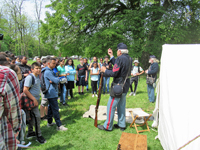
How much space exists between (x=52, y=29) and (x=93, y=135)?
35.8ft

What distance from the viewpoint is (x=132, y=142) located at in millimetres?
2924

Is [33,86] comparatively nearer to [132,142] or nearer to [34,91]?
[34,91]

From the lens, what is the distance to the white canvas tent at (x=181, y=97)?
6.60 ft

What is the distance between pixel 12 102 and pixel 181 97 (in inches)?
95.3

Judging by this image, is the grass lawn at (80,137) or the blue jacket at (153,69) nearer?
the grass lawn at (80,137)

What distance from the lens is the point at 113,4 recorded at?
42.2 ft

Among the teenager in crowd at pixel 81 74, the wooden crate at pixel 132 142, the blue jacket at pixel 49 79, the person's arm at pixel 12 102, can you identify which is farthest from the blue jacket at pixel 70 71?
the person's arm at pixel 12 102

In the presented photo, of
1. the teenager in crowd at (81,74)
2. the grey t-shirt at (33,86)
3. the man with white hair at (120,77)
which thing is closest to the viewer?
the grey t-shirt at (33,86)

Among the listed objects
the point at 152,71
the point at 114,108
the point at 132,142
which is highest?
the point at 152,71

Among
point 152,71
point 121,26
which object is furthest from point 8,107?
point 121,26

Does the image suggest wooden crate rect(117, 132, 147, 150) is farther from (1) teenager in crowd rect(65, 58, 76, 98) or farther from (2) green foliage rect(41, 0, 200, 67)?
(2) green foliage rect(41, 0, 200, 67)

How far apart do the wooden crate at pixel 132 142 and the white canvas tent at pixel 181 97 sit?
0.46 metres

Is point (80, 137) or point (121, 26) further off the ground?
point (121, 26)

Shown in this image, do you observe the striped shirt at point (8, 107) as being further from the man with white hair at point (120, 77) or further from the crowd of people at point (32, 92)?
the man with white hair at point (120, 77)
